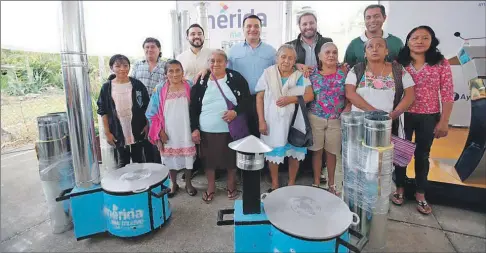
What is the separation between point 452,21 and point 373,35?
2.82 metres

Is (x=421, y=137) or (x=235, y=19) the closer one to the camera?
(x=421, y=137)

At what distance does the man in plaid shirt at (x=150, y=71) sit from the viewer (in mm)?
2633

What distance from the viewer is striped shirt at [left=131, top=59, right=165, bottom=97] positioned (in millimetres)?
2660

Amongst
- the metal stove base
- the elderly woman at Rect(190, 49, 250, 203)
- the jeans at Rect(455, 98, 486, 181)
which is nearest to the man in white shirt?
the elderly woman at Rect(190, 49, 250, 203)

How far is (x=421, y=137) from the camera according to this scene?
83.7 inches

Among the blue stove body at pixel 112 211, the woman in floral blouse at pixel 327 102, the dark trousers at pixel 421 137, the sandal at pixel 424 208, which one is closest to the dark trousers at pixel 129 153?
the blue stove body at pixel 112 211

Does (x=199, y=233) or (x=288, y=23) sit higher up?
(x=288, y=23)

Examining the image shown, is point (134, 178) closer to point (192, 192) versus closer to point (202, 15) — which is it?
point (192, 192)

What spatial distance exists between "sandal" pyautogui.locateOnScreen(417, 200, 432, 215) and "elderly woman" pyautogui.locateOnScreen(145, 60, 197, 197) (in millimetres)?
1783

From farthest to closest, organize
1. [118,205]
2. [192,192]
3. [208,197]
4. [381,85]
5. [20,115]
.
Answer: [20,115] < [192,192] < [208,197] < [381,85] < [118,205]

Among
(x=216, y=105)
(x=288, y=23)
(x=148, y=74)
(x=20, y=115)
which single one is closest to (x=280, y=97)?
(x=216, y=105)

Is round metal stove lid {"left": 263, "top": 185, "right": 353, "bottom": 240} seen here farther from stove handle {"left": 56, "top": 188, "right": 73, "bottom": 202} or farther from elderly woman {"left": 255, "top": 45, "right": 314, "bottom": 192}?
stove handle {"left": 56, "top": 188, "right": 73, "bottom": 202}

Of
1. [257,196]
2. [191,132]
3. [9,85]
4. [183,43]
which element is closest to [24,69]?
[9,85]

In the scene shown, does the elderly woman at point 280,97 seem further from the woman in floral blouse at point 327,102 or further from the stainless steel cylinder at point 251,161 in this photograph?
the stainless steel cylinder at point 251,161
